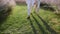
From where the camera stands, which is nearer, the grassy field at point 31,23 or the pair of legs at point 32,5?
the grassy field at point 31,23

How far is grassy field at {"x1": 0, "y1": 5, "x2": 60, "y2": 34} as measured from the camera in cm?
111

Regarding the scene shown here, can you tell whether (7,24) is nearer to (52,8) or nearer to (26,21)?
(26,21)

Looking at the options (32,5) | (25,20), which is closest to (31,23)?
(25,20)

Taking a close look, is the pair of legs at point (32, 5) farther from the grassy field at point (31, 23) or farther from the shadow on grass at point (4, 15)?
the shadow on grass at point (4, 15)

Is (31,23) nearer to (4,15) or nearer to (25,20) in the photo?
(25,20)

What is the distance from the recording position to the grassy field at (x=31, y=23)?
43.7 inches

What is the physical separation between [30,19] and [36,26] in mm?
123

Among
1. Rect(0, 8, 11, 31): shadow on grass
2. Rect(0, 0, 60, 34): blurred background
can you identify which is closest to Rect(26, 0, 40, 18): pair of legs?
Rect(0, 0, 60, 34): blurred background

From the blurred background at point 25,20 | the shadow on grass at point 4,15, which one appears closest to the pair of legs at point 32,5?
the blurred background at point 25,20

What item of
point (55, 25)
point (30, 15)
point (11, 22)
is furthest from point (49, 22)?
point (11, 22)

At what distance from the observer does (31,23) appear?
1.22 m

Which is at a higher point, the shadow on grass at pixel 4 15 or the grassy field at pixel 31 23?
the shadow on grass at pixel 4 15

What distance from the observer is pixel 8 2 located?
1.27 meters

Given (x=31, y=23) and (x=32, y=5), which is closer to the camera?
(x=31, y=23)
